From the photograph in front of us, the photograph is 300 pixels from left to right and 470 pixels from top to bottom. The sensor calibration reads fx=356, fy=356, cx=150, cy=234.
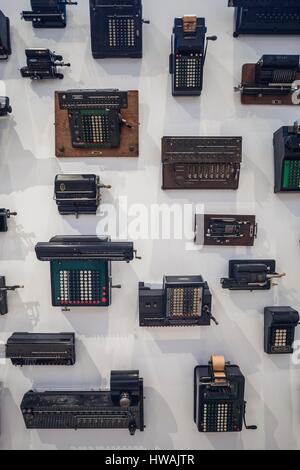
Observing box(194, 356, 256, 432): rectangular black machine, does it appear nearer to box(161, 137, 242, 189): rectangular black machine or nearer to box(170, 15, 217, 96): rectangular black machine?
box(161, 137, 242, 189): rectangular black machine

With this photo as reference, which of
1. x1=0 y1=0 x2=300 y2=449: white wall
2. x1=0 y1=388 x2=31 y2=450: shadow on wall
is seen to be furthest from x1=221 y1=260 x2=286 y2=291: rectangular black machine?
x1=0 y1=388 x2=31 y2=450: shadow on wall

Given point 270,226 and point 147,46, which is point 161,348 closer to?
point 270,226

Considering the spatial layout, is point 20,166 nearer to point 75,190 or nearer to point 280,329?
point 75,190

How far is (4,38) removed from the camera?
2.07m

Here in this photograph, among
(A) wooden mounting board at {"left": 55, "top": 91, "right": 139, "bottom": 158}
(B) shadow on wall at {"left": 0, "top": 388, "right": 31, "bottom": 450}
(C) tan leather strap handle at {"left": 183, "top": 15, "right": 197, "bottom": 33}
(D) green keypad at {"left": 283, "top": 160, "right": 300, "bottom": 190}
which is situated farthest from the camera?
(B) shadow on wall at {"left": 0, "top": 388, "right": 31, "bottom": 450}

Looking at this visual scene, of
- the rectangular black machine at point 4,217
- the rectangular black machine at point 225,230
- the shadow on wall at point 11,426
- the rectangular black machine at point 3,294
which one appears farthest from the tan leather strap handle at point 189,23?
the shadow on wall at point 11,426

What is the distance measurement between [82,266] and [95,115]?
86 cm

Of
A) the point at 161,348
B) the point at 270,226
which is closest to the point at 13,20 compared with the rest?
the point at 270,226

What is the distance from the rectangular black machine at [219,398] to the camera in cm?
205

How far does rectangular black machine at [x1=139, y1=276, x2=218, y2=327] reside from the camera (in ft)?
6.64

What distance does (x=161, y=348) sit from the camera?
2.24m

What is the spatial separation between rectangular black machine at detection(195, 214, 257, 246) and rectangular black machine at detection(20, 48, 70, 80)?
3.98 feet
